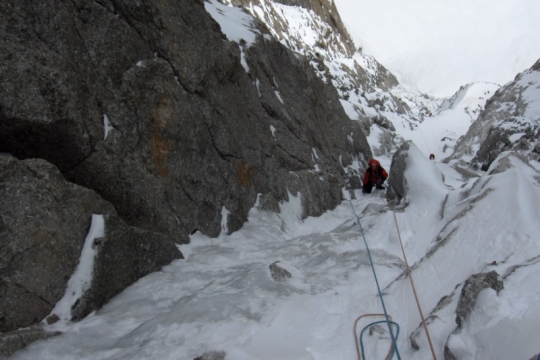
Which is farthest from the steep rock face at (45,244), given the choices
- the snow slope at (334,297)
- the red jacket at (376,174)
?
the red jacket at (376,174)

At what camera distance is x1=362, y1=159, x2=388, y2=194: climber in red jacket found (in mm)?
16188

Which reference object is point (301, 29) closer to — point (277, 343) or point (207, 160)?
point (207, 160)

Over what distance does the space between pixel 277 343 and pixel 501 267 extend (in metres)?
2.82

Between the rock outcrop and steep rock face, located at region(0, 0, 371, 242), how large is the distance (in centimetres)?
2

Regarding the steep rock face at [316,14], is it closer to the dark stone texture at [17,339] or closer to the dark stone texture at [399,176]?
the dark stone texture at [399,176]

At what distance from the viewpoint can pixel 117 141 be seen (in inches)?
235

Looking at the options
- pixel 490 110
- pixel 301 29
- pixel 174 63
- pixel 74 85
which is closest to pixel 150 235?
pixel 74 85

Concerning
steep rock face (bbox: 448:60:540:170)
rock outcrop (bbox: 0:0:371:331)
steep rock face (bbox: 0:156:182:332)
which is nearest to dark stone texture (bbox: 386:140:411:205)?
rock outcrop (bbox: 0:0:371:331)

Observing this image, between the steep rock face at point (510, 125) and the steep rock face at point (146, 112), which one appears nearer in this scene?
the steep rock face at point (146, 112)

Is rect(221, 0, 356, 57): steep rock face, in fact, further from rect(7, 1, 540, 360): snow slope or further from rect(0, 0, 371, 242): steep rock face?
rect(7, 1, 540, 360): snow slope

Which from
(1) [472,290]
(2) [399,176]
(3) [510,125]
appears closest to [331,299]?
(1) [472,290]

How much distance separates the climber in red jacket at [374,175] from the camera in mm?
16188

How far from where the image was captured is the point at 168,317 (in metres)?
4.37

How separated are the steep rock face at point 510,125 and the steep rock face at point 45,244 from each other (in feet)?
53.6
